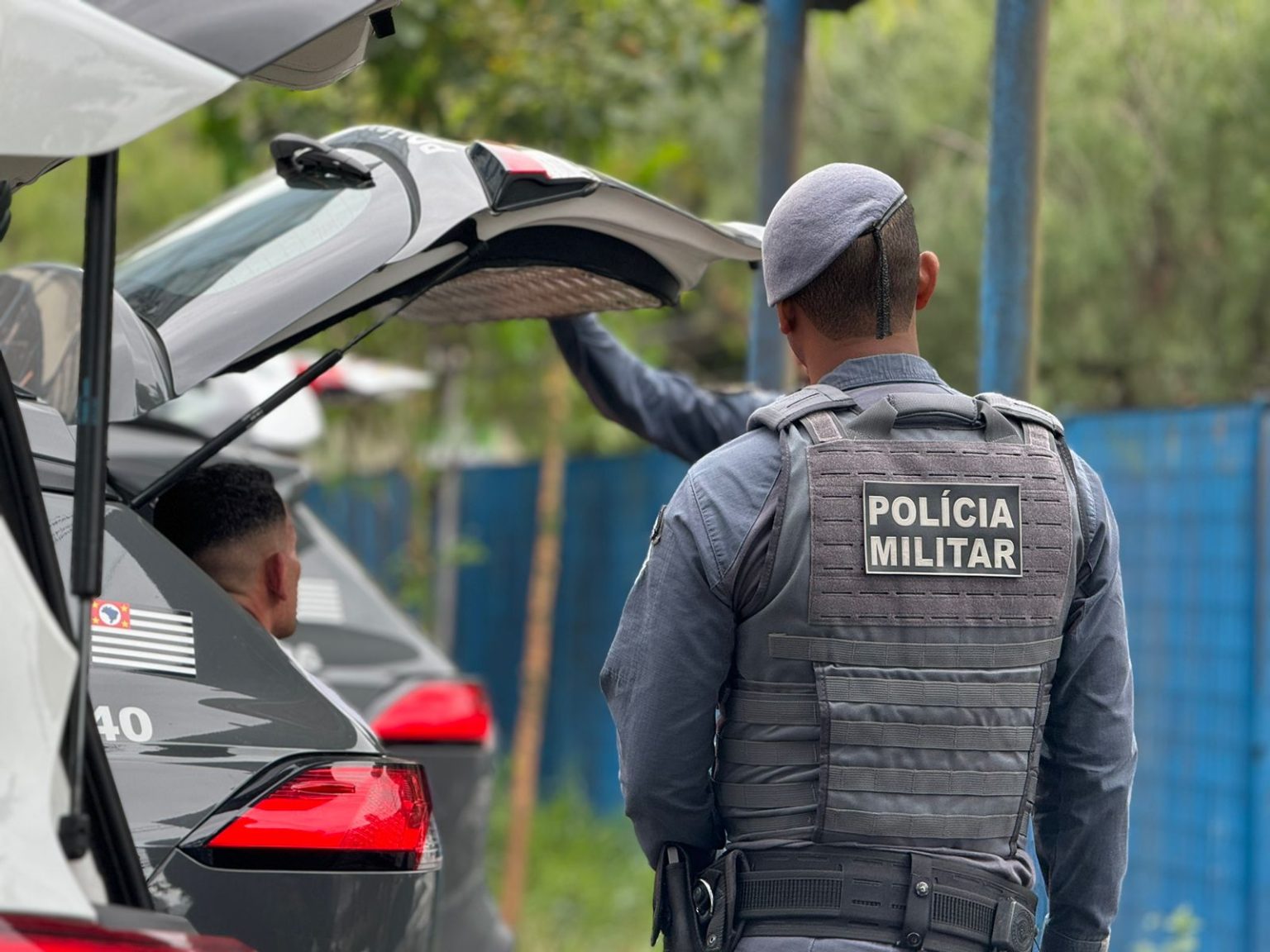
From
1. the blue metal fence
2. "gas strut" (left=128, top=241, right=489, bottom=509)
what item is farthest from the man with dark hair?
the blue metal fence

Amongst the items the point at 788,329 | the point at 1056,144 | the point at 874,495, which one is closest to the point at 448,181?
the point at 788,329

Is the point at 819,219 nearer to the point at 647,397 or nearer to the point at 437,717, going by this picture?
the point at 647,397

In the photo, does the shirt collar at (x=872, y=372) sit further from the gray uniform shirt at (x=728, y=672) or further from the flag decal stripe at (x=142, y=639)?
the flag decal stripe at (x=142, y=639)

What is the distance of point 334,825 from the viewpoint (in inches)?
105

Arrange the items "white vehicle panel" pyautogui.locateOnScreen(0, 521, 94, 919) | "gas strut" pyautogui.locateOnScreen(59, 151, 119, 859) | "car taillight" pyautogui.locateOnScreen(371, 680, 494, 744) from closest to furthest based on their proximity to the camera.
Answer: "white vehicle panel" pyautogui.locateOnScreen(0, 521, 94, 919)
"gas strut" pyautogui.locateOnScreen(59, 151, 119, 859)
"car taillight" pyautogui.locateOnScreen(371, 680, 494, 744)

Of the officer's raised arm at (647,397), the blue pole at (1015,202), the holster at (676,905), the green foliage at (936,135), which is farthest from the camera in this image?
the green foliage at (936,135)

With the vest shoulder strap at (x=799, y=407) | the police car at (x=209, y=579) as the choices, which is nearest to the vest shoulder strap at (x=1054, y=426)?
the vest shoulder strap at (x=799, y=407)

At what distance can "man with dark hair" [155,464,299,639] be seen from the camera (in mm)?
3209

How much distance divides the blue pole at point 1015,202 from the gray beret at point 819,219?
1.66m

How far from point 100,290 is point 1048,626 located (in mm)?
1344

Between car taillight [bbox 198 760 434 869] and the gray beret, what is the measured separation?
0.97m

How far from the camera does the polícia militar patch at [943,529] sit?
7.85 feet

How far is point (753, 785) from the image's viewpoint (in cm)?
245

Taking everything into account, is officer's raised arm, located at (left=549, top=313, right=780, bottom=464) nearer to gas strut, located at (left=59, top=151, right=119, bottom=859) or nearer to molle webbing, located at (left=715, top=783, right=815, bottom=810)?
molle webbing, located at (left=715, top=783, right=815, bottom=810)
